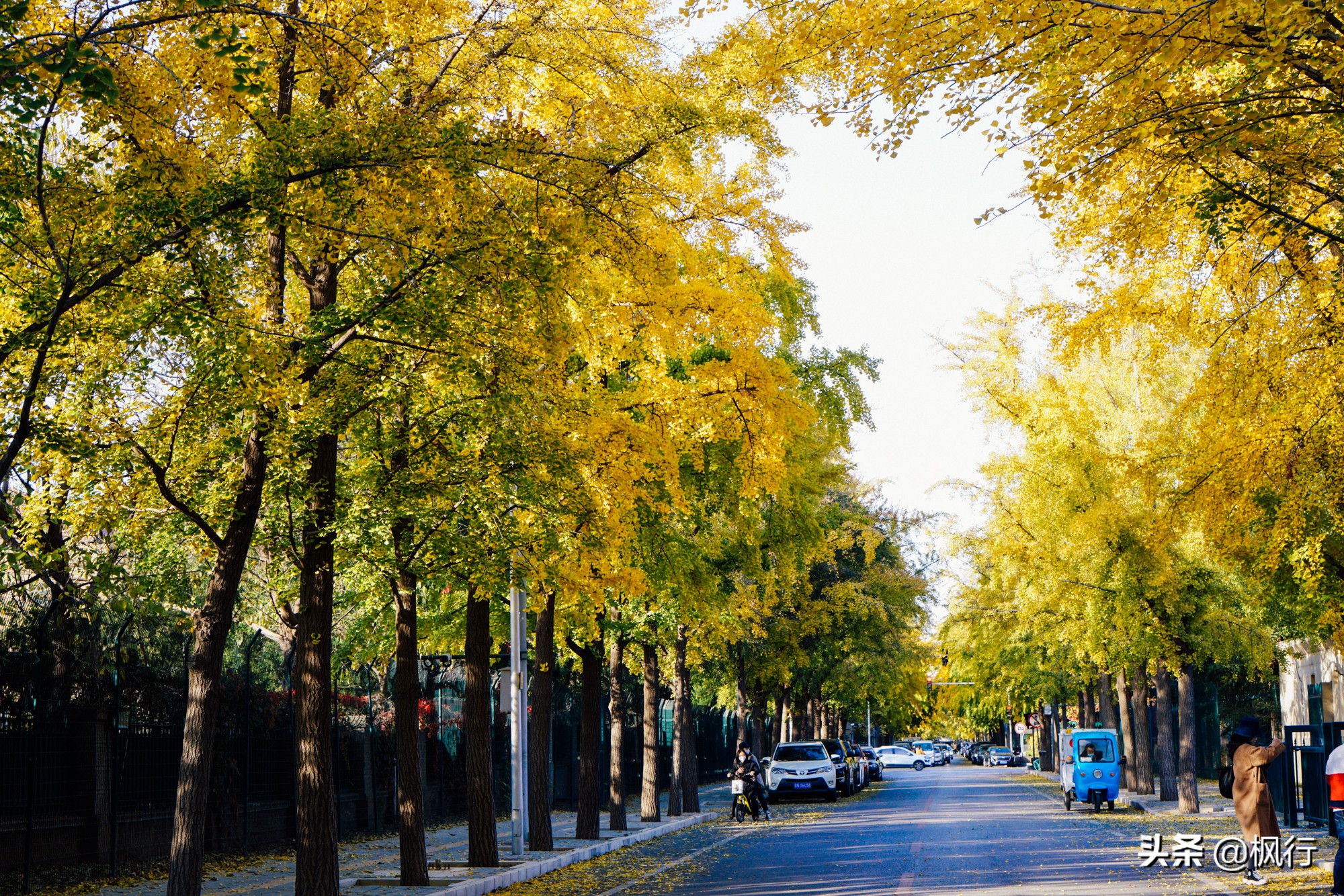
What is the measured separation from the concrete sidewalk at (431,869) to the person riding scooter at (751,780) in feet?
15.5

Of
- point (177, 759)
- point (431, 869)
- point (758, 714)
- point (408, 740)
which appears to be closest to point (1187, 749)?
point (431, 869)

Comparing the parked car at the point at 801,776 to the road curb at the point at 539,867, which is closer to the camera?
the road curb at the point at 539,867

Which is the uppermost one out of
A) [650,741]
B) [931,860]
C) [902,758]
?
[650,741]

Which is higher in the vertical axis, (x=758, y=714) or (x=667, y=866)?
(x=758, y=714)

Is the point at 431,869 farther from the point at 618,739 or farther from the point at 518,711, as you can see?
the point at 618,739

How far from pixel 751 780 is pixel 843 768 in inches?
597

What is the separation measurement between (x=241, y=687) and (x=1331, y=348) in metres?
16.4

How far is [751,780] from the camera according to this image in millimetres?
32062

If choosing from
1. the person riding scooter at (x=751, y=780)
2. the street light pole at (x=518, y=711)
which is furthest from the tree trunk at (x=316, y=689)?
the person riding scooter at (x=751, y=780)

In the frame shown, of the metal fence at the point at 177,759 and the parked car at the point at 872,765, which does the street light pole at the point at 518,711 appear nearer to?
the metal fence at the point at 177,759

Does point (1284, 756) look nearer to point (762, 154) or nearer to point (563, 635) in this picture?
point (563, 635)

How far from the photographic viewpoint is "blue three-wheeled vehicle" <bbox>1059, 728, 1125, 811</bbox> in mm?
31516

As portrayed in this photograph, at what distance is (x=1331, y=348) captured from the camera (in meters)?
14.0

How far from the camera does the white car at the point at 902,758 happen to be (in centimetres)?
8981
